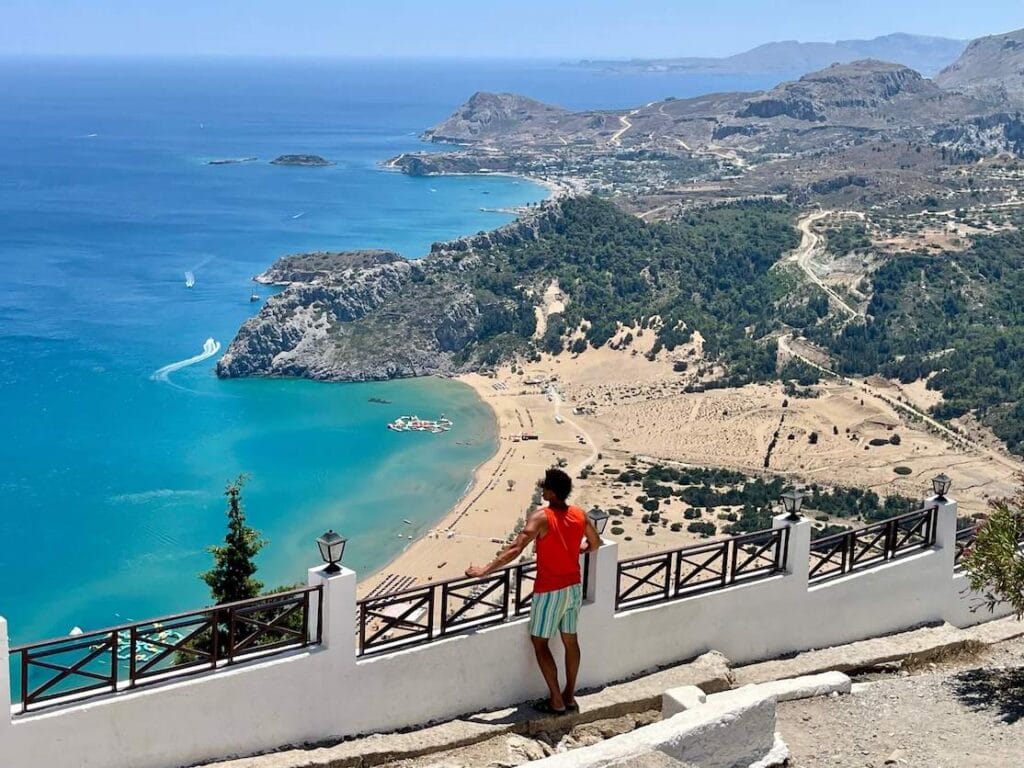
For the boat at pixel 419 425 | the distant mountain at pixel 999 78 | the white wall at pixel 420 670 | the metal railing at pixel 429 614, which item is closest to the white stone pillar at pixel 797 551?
the white wall at pixel 420 670

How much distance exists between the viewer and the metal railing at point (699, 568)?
8.57 m

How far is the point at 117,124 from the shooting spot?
504ft

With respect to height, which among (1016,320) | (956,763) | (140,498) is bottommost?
(140,498)

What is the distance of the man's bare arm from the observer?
23.9 feet

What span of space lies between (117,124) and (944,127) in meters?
97.4

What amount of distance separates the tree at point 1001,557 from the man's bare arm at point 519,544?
12.0 feet

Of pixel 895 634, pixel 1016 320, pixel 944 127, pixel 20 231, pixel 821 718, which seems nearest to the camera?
pixel 821 718

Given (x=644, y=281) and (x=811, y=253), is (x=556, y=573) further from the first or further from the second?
(x=811, y=253)

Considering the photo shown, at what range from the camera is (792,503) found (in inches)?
357

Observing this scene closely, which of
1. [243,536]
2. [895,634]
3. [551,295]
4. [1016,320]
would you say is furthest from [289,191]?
[895,634]

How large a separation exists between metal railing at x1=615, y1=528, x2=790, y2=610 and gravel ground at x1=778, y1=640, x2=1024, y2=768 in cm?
111

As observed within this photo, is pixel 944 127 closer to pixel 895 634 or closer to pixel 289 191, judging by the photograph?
pixel 289 191

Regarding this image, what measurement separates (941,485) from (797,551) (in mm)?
1510

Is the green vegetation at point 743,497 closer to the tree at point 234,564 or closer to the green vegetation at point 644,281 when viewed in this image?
the green vegetation at point 644,281
